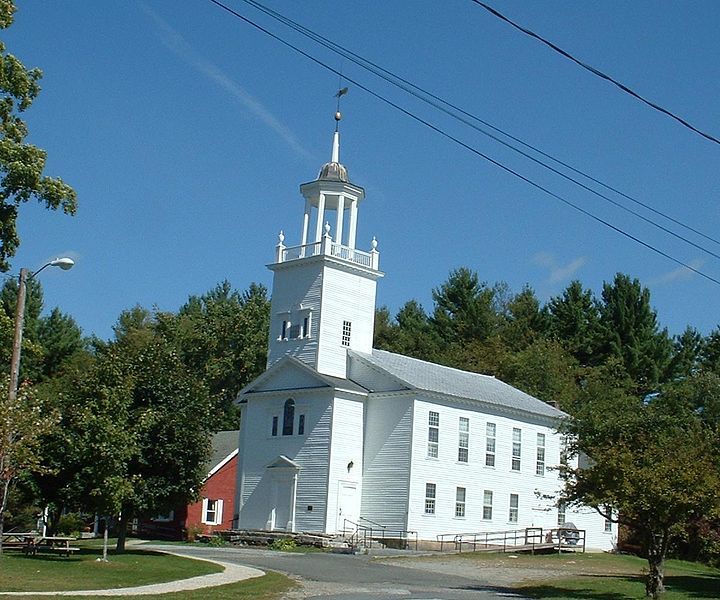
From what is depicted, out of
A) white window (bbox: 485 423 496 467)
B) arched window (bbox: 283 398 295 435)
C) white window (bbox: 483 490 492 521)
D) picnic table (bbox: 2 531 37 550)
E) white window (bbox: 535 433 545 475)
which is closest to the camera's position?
picnic table (bbox: 2 531 37 550)

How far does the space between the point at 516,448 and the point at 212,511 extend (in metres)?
17.4

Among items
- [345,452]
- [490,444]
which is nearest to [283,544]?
[345,452]

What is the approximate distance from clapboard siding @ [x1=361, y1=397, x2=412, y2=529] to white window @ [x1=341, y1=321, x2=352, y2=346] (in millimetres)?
3789

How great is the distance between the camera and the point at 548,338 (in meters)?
Answer: 89.1

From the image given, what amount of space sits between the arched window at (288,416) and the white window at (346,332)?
4131 mm

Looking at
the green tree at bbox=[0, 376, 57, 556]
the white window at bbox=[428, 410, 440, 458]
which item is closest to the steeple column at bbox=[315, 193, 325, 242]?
the white window at bbox=[428, 410, 440, 458]

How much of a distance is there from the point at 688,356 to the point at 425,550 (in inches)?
1780

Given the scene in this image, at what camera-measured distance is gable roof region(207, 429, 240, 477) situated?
60406 millimetres

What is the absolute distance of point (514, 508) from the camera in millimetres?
55344

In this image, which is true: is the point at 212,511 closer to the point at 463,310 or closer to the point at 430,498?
the point at 430,498

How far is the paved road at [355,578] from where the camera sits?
2636 centimetres

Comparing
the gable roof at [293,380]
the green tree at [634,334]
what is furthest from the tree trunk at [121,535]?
the green tree at [634,334]

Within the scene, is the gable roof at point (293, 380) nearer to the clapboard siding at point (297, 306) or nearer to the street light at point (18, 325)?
the clapboard siding at point (297, 306)

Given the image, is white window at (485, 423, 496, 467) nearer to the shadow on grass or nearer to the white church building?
the white church building
